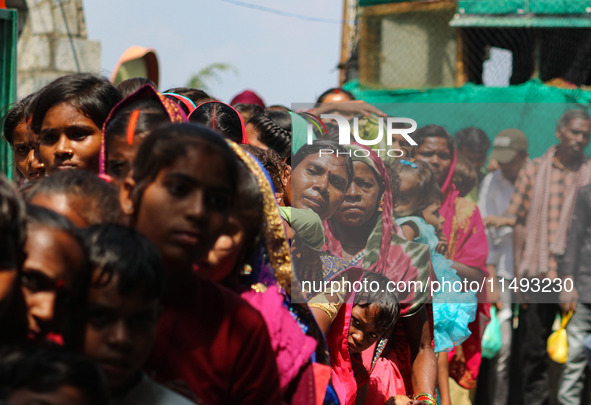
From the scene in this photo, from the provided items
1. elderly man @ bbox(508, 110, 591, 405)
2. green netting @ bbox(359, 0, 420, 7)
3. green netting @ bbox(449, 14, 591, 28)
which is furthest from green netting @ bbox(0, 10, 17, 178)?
green netting @ bbox(359, 0, 420, 7)

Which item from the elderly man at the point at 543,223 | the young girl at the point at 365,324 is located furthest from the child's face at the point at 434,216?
the elderly man at the point at 543,223

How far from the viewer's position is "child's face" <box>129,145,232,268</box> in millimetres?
1910

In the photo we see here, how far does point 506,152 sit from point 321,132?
383 centimetres

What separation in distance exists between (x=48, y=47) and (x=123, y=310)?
688cm

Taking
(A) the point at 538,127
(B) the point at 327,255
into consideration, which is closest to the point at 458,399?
(B) the point at 327,255

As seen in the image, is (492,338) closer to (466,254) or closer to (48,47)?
(466,254)

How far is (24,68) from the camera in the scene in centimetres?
802

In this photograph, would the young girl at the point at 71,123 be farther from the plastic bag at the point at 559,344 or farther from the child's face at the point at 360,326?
the plastic bag at the point at 559,344

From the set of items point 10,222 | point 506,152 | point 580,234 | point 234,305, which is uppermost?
point 10,222

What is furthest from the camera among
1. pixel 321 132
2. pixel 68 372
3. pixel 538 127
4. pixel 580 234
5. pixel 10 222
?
pixel 538 127

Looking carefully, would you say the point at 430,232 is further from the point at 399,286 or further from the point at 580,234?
the point at 580,234

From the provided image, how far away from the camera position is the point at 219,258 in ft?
7.39

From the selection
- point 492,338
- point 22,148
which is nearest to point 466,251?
point 492,338

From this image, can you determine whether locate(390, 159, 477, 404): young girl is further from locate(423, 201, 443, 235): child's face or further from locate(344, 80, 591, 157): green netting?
locate(344, 80, 591, 157): green netting
